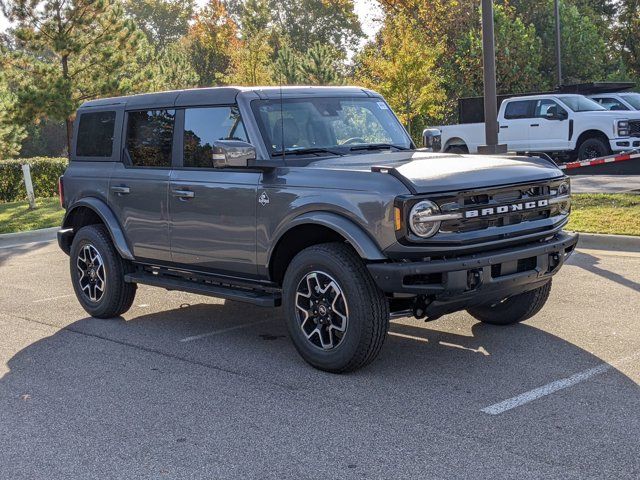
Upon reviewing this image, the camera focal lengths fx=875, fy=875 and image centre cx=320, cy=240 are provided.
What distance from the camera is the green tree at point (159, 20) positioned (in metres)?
90.9

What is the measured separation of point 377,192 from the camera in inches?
220

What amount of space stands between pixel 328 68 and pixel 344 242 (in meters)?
34.6

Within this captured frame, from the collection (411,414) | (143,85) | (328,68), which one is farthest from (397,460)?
(328,68)

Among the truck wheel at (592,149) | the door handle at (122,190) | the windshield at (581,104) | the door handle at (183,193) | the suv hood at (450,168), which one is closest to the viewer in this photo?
the suv hood at (450,168)

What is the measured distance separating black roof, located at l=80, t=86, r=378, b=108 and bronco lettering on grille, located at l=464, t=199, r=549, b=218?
6.42 ft

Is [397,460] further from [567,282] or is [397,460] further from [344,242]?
[567,282]

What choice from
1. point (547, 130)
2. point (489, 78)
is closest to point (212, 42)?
point (547, 130)

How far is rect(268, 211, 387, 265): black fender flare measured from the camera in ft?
18.4

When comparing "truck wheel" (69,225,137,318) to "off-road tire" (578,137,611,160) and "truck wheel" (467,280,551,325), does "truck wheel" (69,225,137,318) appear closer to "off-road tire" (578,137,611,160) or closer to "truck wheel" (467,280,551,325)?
"truck wheel" (467,280,551,325)

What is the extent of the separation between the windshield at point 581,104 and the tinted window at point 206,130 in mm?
16656

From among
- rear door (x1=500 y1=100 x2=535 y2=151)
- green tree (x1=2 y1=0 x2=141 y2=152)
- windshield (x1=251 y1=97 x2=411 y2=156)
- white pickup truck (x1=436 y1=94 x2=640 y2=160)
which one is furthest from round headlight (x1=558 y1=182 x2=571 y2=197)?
green tree (x1=2 y1=0 x2=141 y2=152)

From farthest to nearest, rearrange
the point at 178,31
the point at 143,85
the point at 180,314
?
the point at 178,31
the point at 143,85
the point at 180,314

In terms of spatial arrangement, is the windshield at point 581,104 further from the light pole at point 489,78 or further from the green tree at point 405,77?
the light pole at point 489,78

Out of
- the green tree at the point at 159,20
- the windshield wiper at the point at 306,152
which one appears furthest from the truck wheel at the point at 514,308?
the green tree at the point at 159,20
